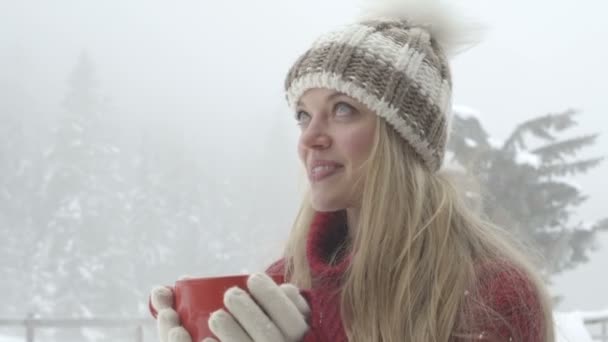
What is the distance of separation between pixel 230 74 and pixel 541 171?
135 feet

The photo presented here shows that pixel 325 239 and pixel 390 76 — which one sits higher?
pixel 390 76

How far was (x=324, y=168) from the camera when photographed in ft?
3.10

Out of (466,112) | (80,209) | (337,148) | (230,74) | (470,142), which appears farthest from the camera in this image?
(230,74)

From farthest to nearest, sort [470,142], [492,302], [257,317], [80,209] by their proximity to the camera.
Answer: [80,209]
[470,142]
[492,302]
[257,317]

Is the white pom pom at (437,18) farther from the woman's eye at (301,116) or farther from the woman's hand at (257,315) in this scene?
the woman's hand at (257,315)

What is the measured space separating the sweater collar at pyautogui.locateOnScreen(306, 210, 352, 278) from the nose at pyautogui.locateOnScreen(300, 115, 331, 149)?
0.56ft

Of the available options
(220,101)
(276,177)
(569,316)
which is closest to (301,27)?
(220,101)

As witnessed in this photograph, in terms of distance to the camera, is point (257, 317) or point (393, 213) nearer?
point (257, 317)

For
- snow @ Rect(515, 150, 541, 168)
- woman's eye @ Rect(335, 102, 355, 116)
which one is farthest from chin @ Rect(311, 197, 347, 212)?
snow @ Rect(515, 150, 541, 168)

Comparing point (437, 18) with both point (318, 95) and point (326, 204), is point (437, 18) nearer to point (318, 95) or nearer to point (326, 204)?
point (318, 95)

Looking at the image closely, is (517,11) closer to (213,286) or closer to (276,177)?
(276,177)

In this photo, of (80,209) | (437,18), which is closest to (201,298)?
(437,18)

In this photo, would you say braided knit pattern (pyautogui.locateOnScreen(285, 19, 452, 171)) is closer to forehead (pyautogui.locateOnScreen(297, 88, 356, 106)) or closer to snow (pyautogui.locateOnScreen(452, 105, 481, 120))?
forehead (pyautogui.locateOnScreen(297, 88, 356, 106))

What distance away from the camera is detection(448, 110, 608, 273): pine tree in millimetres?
7691
